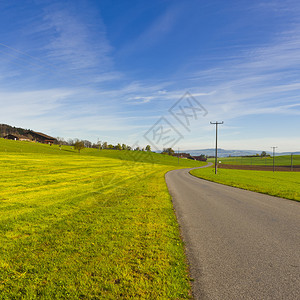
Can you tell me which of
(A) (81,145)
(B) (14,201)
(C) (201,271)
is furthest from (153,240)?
(A) (81,145)

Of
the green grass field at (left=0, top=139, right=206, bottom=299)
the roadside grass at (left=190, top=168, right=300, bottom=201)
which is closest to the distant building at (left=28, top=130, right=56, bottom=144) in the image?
the roadside grass at (left=190, top=168, right=300, bottom=201)

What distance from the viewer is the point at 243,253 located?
216 inches

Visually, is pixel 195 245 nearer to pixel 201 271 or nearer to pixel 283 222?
pixel 201 271

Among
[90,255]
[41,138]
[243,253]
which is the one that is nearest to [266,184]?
[243,253]

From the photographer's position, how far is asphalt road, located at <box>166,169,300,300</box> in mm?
3920

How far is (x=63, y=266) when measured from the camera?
180 inches

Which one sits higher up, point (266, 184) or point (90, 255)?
point (90, 255)

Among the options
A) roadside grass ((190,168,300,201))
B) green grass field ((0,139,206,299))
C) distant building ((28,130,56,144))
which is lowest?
roadside grass ((190,168,300,201))

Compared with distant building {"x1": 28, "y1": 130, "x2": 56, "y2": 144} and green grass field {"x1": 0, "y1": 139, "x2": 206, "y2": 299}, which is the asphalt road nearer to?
green grass field {"x1": 0, "y1": 139, "x2": 206, "y2": 299}

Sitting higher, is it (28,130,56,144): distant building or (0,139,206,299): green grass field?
(28,130,56,144): distant building

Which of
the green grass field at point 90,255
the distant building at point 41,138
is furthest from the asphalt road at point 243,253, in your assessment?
the distant building at point 41,138

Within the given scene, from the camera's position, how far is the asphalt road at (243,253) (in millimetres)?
3920

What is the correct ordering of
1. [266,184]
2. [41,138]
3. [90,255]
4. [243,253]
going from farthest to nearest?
[41,138]
[266,184]
[243,253]
[90,255]

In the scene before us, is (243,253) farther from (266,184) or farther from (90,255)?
(266,184)
